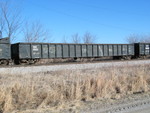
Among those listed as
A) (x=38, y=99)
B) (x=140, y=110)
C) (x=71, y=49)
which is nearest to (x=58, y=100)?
(x=38, y=99)

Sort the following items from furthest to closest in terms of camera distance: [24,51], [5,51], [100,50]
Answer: [100,50] → [24,51] → [5,51]

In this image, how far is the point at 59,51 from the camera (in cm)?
2688

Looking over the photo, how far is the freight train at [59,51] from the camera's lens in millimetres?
23438

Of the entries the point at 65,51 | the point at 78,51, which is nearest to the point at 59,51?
the point at 65,51

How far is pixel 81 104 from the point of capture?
6.27 metres

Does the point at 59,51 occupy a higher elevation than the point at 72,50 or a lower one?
lower

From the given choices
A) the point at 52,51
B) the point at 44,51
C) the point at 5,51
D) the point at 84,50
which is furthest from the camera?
the point at 84,50

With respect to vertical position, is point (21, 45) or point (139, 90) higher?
point (21, 45)

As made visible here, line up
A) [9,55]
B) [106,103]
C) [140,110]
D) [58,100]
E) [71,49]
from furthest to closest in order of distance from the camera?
[71,49], [9,55], [58,100], [106,103], [140,110]

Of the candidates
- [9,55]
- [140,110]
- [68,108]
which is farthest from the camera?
[9,55]

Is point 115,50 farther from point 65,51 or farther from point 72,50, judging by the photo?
point 65,51

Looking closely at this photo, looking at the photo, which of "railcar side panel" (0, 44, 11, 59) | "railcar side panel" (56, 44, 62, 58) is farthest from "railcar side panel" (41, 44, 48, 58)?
"railcar side panel" (0, 44, 11, 59)

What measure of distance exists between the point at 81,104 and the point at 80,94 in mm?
978

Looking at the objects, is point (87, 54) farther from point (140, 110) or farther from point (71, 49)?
point (140, 110)
